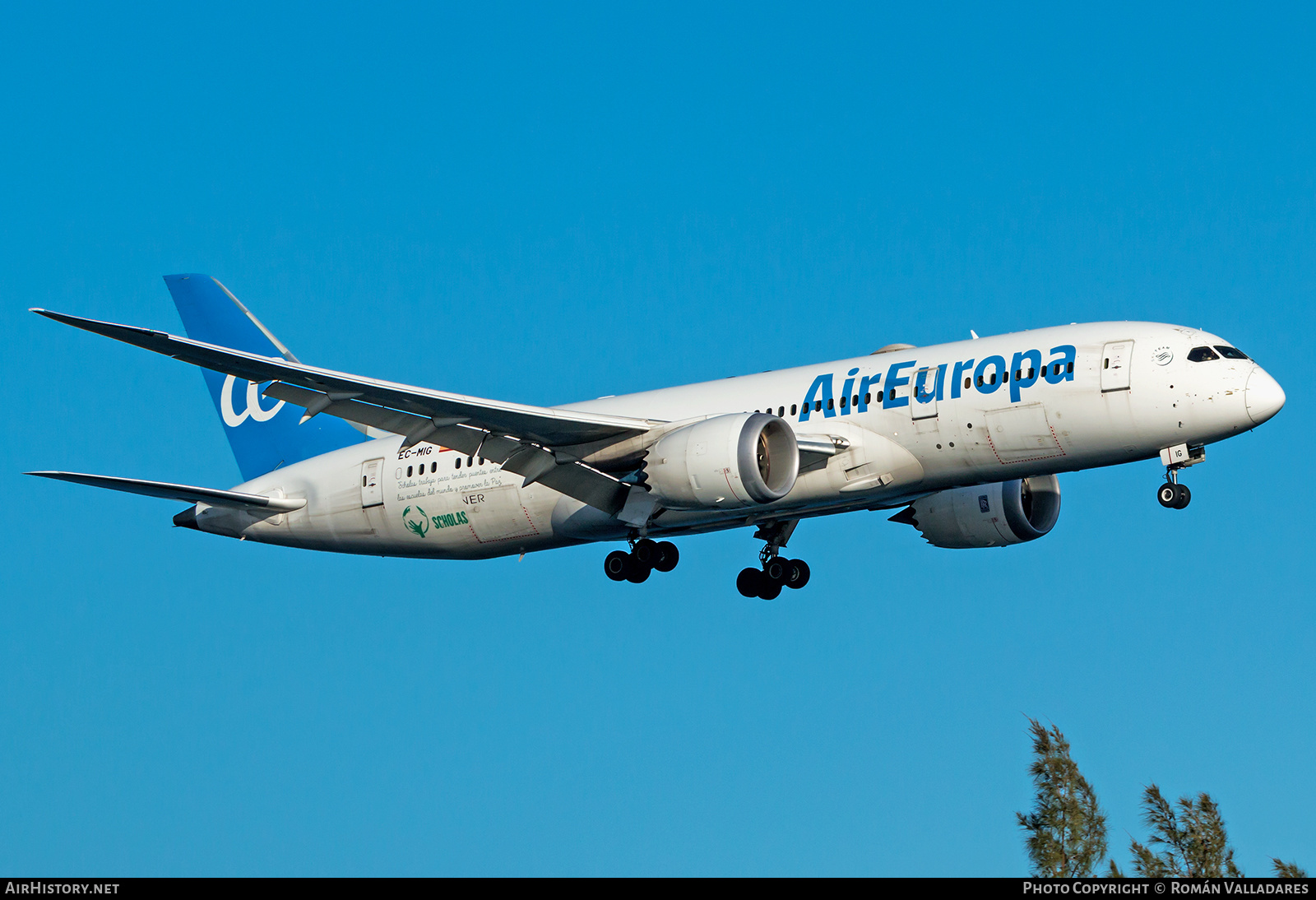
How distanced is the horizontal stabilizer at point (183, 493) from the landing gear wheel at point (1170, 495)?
20943 millimetres

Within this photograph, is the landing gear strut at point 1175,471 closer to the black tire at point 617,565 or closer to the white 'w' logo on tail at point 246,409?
the black tire at point 617,565

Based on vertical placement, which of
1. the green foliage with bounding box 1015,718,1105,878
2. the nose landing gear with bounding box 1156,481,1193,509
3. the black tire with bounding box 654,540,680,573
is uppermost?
the black tire with bounding box 654,540,680,573

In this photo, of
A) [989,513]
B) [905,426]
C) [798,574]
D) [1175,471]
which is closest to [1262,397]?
[1175,471]

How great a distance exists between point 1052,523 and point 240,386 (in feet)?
74.6

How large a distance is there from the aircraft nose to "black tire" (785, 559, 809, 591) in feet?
40.7

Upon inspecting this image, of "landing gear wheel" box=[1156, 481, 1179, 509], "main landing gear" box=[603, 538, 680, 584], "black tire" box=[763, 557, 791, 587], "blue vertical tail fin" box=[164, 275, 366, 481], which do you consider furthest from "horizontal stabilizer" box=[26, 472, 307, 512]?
"landing gear wheel" box=[1156, 481, 1179, 509]

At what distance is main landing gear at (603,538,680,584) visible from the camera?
37750 millimetres

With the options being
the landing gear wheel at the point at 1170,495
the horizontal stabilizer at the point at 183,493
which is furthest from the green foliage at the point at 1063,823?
the horizontal stabilizer at the point at 183,493

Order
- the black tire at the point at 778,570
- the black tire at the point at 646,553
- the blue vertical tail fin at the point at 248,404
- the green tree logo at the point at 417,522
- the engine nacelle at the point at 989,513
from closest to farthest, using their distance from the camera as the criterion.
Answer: the black tire at the point at 646,553, the green tree logo at the point at 417,522, the engine nacelle at the point at 989,513, the black tire at the point at 778,570, the blue vertical tail fin at the point at 248,404

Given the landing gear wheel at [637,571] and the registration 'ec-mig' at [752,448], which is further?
the landing gear wheel at [637,571]

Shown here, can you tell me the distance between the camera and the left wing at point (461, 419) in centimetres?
2994

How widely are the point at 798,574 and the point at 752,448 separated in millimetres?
7979

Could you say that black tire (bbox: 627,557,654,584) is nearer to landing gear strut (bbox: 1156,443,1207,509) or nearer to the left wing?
the left wing
